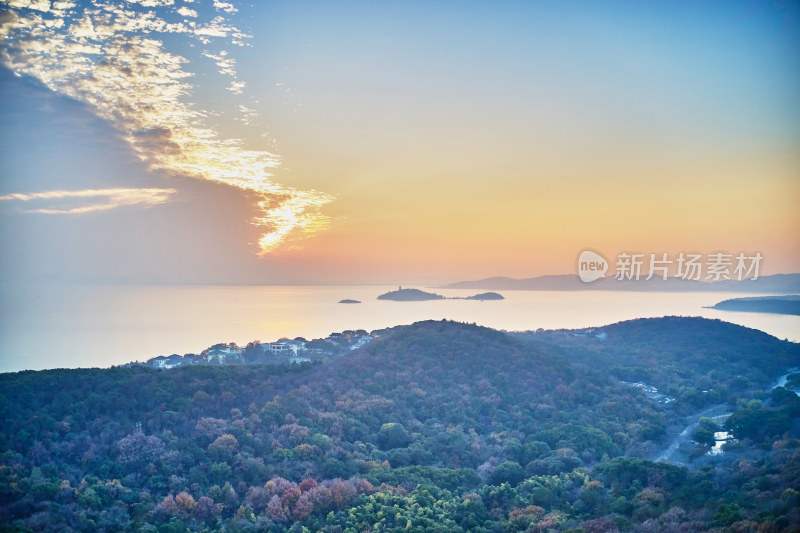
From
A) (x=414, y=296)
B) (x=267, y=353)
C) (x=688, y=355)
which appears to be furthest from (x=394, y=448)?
(x=414, y=296)

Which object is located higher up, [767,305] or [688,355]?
[767,305]

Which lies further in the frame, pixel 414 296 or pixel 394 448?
pixel 414 296

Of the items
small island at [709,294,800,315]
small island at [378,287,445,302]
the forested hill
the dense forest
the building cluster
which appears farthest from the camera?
small island at [378,287,445,302]

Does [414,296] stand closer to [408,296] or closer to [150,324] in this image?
[408,296]

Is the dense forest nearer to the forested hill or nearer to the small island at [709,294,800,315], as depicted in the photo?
the forested hill

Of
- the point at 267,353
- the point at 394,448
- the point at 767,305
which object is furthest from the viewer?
the point at 767,305

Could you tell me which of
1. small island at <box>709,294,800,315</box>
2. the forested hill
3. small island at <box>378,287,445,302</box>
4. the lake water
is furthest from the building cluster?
small island at <box>378,287,445,302</box>

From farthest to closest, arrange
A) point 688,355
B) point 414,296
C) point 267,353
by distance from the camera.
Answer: point 414,296 → point 267,353 → point 688,355
